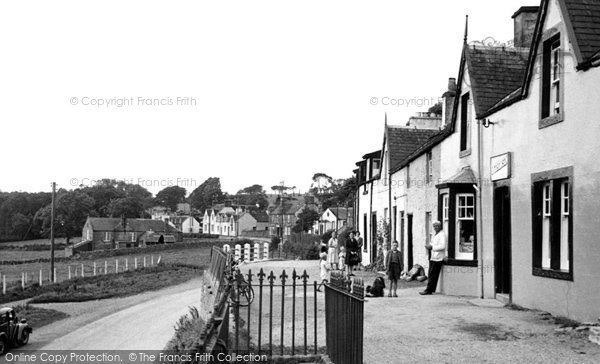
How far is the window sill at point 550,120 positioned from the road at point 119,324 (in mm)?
12047

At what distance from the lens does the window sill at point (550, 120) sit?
12.5m

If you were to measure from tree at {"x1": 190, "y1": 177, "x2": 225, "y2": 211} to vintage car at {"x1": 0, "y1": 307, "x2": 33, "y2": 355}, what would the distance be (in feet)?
489

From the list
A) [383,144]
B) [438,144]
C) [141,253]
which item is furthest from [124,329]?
[141,253]

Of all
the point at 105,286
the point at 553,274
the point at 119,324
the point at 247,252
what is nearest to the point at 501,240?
the point at 553,274

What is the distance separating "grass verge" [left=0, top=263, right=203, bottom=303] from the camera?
3788 cm

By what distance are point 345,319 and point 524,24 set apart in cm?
1516

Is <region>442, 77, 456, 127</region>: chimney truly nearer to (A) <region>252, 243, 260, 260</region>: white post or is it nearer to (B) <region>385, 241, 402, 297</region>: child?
(B) <region>385, 241, 402, 297</region>: child

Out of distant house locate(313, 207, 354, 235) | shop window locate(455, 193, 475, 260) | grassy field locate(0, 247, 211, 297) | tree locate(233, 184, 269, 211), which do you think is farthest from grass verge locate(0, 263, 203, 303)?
tree locate(233, 184, 269, 211)

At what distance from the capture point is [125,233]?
121688 millimetres

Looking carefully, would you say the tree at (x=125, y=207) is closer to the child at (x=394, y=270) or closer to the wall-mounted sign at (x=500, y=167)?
the child at (x=394, y=270)

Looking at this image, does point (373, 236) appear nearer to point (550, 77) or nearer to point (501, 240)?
point (501, 240)

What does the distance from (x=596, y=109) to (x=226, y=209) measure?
5474 inches

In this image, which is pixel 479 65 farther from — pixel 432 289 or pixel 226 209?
pixel 226 209

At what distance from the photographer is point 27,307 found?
32.2 meters
